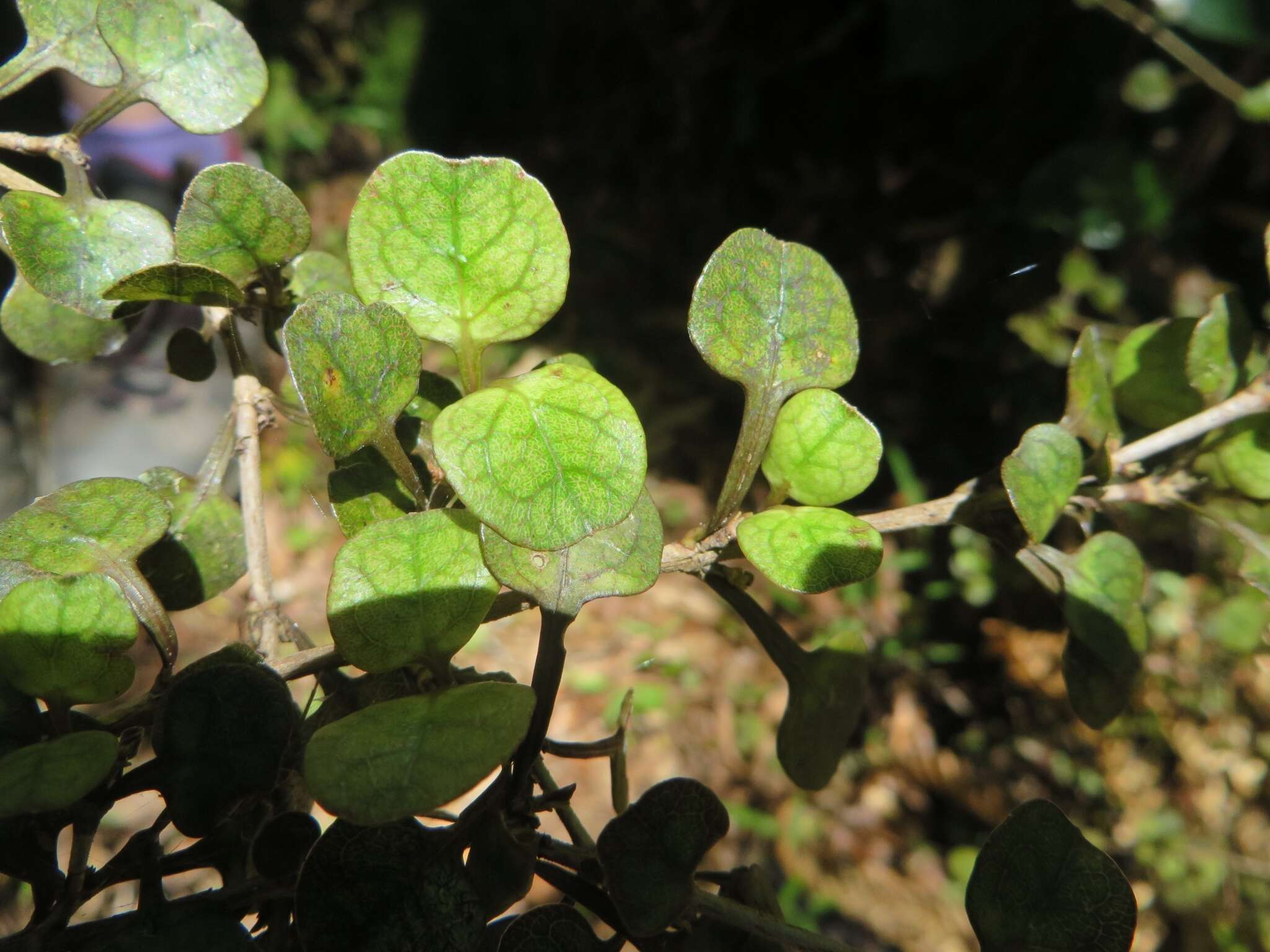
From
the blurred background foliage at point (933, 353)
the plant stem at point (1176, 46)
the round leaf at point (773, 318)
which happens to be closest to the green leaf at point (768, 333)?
the round leaf at point (773, 318)

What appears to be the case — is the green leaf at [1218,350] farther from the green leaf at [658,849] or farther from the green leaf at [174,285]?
the green leaf at [174,285]

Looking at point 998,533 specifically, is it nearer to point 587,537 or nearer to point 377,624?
point 587,537

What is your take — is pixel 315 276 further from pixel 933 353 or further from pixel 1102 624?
pixel 933 353

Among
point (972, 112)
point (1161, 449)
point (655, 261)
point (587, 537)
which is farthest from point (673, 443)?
point (587, 537)

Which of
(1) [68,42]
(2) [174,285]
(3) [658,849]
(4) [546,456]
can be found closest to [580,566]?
(4) [546,456]

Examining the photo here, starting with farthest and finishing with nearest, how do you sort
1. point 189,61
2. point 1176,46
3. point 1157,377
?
point 1176,46 → point 1157,377 → point 189,61

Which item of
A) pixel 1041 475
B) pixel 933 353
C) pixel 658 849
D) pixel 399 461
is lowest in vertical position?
pixel 933 353

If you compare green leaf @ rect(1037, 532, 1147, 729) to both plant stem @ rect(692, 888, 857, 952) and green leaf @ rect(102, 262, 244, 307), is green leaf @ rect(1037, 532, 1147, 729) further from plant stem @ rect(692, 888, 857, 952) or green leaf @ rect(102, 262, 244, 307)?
green leaf @ rect(102, 262, 244, 307)

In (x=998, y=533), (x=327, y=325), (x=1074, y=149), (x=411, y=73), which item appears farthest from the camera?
(x=411, y=73)
